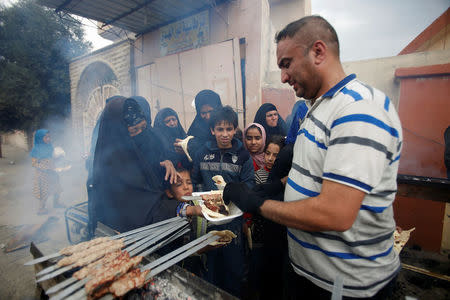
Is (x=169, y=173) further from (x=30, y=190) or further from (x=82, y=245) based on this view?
(x=30, y=190)

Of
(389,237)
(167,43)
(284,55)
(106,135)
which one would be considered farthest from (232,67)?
(389,237)

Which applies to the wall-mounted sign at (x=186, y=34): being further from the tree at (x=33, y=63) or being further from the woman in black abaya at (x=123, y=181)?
the tree at (x=33, y=63)

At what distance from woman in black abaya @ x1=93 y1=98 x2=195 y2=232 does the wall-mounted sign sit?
15.7 ft

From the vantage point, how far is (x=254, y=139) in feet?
10.5

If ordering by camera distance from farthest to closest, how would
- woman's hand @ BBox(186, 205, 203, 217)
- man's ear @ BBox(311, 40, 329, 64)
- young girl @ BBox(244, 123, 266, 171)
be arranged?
young girl @ BBox(244, 123, 266, 171)
woman's hand @ BBox(186, 205, 203, 217)
man's ear @ BBox(311, 40, 329, 64)

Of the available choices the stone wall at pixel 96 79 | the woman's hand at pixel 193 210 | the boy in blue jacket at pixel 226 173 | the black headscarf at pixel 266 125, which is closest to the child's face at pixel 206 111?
the boy in blue jacket at pixel 226 173

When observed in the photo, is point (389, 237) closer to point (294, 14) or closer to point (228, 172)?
point (228, 172)

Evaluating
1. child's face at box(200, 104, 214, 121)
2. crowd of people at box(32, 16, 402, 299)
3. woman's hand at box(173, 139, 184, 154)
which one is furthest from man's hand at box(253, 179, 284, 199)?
child's face at box(200, 104, 214, 121)

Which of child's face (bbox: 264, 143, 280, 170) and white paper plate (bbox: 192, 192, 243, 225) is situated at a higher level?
child's face (bbox: 264, 143, 280, 170)

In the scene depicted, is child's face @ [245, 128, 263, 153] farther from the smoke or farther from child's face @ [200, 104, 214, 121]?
the smoke

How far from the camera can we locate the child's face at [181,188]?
2891 millimetres

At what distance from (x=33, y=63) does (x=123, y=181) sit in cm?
1612

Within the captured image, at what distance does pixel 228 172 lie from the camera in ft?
8.91

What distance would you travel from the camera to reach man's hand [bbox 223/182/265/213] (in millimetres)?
1171
